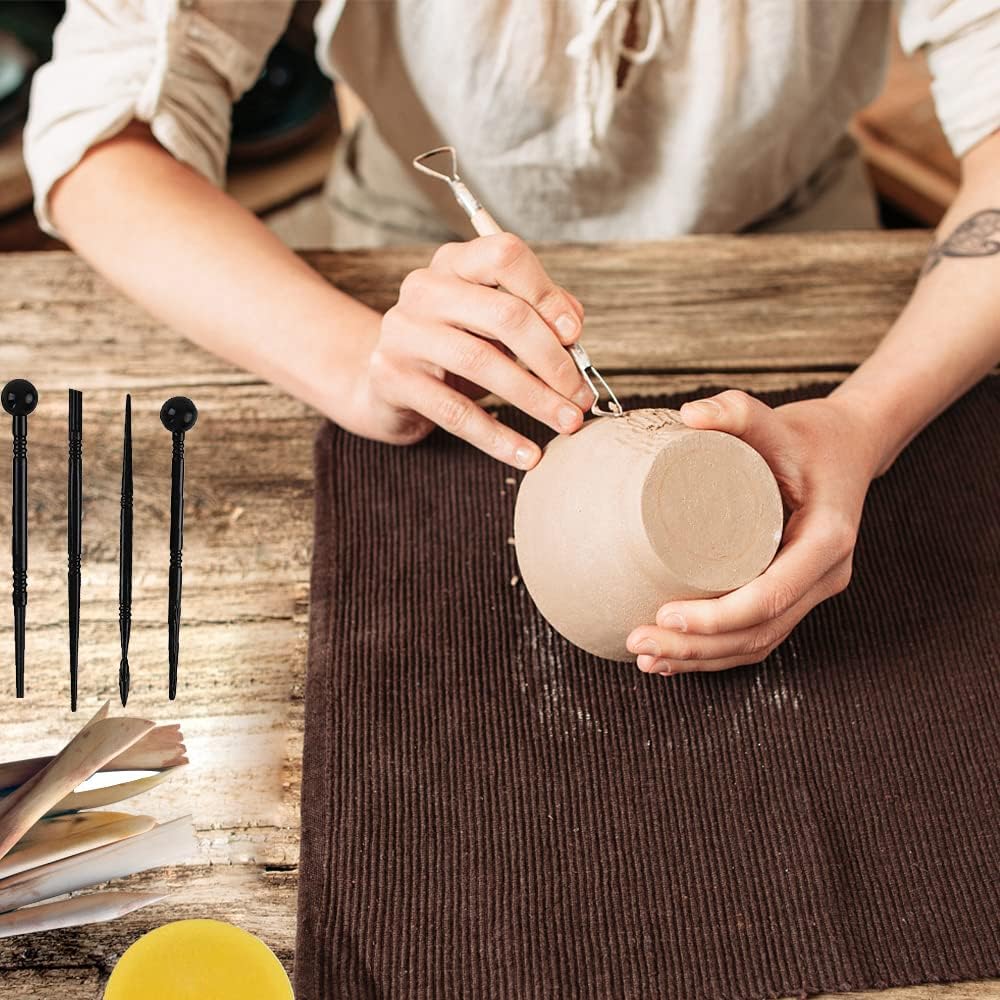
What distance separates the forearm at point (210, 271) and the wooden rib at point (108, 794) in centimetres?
31

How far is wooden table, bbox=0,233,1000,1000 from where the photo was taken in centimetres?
59

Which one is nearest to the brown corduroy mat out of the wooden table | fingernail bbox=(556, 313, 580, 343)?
the wooden table

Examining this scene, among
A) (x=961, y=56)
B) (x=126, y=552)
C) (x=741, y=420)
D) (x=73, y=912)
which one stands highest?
(x=961, y=56)

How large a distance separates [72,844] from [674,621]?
1.18ft

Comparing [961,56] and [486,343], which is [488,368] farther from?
[961,56]

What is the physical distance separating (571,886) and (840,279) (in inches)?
24.5

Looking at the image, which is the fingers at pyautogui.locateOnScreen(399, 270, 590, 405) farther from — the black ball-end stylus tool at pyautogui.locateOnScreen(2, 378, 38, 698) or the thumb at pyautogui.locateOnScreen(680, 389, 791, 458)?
the black ball-end stylus tool at pyautogui.locateOnScreen(2, 378, 38, 698)

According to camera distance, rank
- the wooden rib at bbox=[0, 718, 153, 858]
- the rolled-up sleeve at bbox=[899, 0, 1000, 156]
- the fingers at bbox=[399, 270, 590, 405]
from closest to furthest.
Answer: the wooden rib at bbox=[0, 718, 153, 858], the fingers at bbox=[399, 270, 590, 405], the rolled-up sleeve at bbox=[899, 0, 1000, 156]

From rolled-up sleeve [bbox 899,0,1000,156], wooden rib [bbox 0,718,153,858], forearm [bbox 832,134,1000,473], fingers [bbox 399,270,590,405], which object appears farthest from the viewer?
rolled-up sleeve [bbox 899,0,1000,156]

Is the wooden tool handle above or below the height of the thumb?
above

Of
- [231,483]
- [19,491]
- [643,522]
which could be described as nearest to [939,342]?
[643,522]

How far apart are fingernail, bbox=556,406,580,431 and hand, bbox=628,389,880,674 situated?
69mm

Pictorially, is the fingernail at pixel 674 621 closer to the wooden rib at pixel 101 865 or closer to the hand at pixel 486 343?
the hand at pixel 486 343

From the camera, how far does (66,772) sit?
0.53m
